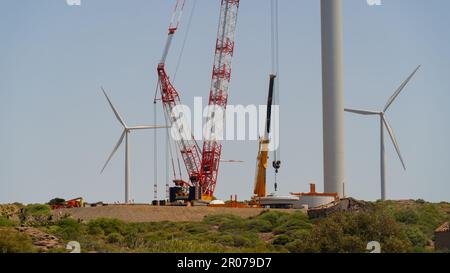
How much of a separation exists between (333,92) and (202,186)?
42.5 meters

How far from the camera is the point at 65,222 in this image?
103 metres

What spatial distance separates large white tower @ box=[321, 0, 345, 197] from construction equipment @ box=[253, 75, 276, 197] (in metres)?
15.2

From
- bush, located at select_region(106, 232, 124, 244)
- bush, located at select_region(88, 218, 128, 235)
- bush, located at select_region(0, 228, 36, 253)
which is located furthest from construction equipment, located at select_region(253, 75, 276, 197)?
bush, located at select_region(0, 228, 36, 253)

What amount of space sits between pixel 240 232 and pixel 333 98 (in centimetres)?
3480

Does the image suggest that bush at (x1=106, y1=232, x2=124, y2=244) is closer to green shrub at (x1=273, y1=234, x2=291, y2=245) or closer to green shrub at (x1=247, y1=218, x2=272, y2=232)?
green shrub at (x1=273, y1=234, x2=291, y2=245)

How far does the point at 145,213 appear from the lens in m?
127

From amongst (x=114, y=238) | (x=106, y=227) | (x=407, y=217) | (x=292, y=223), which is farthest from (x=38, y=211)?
(x=407, y=217)

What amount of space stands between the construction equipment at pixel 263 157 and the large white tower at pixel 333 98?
15.2 m

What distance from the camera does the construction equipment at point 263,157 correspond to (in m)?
145

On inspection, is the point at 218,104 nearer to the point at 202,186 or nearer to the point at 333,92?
the point at 202,186

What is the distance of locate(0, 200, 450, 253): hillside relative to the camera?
212 feet

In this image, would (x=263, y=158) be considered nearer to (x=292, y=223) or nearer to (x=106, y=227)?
(x=292, y=223)

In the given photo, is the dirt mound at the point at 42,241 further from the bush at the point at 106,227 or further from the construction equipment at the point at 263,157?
the construction equipment at the point at 263,157
